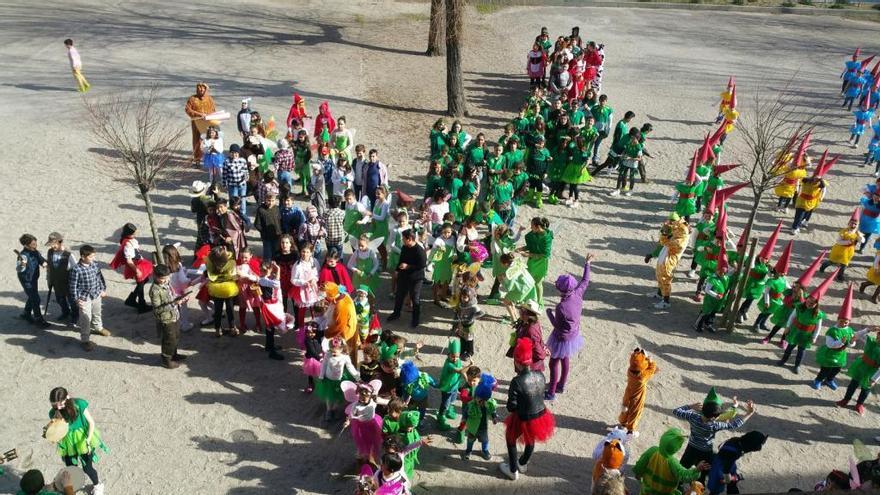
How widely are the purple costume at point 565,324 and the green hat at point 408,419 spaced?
263cm

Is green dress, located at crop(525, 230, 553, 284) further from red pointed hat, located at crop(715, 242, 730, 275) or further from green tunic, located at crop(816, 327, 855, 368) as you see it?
green tunic, located at crop(816, 327, 855, 368)

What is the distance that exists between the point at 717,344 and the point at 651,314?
1.22 meters

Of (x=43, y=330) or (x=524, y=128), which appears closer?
(x=43, y=330)

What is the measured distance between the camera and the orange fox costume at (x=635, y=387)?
9.08m

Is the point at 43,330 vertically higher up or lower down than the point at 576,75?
lower down

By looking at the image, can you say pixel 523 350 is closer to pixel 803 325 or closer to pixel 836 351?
pixel 803 325

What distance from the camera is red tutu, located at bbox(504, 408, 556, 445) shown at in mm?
8531

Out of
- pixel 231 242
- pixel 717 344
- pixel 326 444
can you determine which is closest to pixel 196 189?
pixel 231 242

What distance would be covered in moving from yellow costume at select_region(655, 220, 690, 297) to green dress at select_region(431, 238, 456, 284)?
372cm

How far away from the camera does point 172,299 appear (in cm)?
1026

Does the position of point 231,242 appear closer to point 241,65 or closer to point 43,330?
point 43,330

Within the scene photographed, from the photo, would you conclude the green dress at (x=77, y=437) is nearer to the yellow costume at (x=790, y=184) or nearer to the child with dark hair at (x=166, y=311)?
the child with dark hair at (x=166, y=311)

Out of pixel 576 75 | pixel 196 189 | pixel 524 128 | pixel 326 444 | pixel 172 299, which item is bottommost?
pixel 326 444

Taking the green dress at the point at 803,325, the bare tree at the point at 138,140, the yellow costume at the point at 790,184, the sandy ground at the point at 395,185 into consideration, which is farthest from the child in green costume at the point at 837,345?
the bare tree at the point at 138,140
